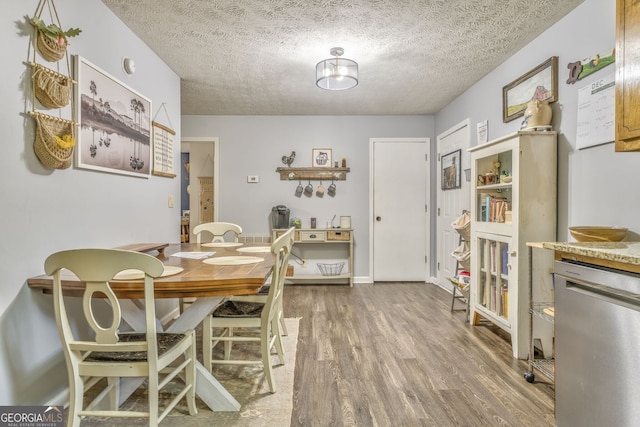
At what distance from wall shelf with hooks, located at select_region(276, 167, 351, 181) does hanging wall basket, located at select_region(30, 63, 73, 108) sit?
3047 mm

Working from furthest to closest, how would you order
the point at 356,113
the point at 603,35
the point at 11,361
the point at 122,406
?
the point at 356,113
the point at 603,35
the point at 122,406
the point at 11,361

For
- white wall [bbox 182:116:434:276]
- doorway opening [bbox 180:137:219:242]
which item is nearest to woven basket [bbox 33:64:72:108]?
white wall [bbox 182:116:434:276]

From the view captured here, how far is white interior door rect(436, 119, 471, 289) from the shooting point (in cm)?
389

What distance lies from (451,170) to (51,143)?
3.91 meters

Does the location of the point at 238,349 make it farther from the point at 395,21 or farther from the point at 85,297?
the point at 395,21

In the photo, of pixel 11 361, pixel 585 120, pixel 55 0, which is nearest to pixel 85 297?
pixel 11 361

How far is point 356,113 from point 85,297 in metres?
4.04

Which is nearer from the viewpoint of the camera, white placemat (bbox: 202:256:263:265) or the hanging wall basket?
the hanging wall basket

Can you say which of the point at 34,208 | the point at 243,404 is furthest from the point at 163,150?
the point at 243,404

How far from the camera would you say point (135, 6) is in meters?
2.20

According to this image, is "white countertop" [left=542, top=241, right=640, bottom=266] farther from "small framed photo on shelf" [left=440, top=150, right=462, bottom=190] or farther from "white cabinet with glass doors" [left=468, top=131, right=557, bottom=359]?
"small framed photo on shelf" [left=440, top=150, right=462, bottom=190]

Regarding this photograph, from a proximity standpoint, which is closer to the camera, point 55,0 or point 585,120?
point 55,0

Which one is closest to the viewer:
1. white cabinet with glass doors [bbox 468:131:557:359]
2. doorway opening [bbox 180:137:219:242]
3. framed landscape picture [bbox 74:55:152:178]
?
framed landscape picture [bbox 74:55:152:178]

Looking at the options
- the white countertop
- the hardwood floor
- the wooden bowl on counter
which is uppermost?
the wooden bowl on counter
